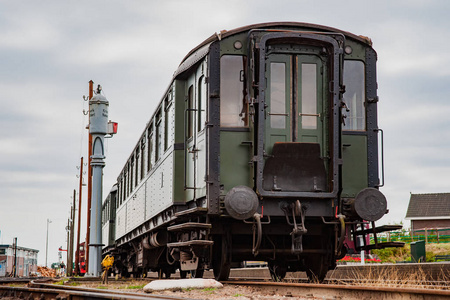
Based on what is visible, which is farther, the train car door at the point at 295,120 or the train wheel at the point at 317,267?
the train wheel at the point at 317,267

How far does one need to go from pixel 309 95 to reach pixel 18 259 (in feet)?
328

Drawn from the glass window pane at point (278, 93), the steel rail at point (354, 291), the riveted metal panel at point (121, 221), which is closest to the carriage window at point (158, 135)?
the glass window pane at point (278, 93)

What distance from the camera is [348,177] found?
1038cm

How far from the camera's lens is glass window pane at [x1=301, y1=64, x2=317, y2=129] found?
10.2 meters

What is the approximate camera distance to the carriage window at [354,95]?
1055cm

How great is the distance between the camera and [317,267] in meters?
11.1

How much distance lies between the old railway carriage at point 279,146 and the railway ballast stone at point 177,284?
34.0 inches

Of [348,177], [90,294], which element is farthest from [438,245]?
[90,294]

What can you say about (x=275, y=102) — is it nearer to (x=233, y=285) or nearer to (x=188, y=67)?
(x=188, y=67)

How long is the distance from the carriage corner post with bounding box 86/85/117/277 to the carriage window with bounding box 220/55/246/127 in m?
10.2

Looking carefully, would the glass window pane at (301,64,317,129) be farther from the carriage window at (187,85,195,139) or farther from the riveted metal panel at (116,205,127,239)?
the riveted metal panel at (116,205,127,239)

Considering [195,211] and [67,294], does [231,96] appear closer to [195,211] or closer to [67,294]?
[195,211]

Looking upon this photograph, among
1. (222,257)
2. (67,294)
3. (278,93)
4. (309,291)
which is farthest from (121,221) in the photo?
(309,291)

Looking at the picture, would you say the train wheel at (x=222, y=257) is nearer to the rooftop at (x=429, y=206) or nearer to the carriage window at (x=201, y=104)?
the carriage window at (x=201, y=104)
